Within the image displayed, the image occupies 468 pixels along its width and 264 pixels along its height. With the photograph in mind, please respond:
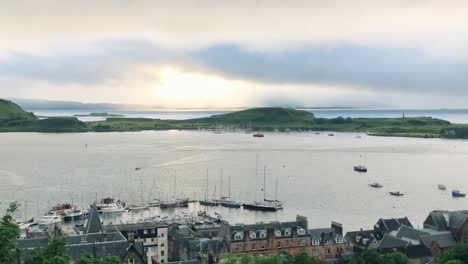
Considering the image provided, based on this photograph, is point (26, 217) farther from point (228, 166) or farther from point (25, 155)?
point (25, 155)

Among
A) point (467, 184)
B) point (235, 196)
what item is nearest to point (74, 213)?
point (235, 196)

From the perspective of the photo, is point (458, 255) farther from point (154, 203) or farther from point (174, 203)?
point (154, 203)

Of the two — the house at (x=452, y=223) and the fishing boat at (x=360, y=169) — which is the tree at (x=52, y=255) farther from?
the fishing boat at (x=360, y=169)

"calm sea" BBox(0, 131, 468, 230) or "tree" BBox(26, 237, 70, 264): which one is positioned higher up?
"tree" BBox(26, 237, 70, 264)

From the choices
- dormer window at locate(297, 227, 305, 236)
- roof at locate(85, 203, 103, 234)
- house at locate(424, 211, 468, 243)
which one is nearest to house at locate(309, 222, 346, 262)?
dormer window at locate(297, 227, 305, 236)

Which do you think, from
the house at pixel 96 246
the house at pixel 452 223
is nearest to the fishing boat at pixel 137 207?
the house at pixel 96 246

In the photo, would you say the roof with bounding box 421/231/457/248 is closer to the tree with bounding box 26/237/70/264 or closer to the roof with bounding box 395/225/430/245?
the roof with bounding box 395/225/430/245
